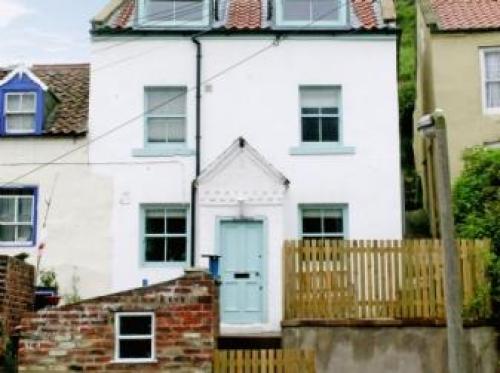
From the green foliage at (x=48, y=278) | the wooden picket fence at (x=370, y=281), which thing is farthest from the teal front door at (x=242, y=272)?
the wooden picket fence at (x=370, y=281)

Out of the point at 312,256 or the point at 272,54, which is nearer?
the point at 312,256

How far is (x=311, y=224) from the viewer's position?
66.1 feet

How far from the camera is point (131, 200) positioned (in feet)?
66.0

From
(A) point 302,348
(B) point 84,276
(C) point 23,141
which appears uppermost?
(C) point 23,141

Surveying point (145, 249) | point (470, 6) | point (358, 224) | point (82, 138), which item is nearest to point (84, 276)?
point (145, 249)

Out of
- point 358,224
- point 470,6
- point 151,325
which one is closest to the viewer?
point 151,325

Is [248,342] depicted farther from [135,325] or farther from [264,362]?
[135,325]

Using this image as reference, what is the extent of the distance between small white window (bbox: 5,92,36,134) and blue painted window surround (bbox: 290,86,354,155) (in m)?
7.08

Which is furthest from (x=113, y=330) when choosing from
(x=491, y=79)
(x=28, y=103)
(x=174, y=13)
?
(x=491, y=79)

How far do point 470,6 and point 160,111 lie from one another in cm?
963

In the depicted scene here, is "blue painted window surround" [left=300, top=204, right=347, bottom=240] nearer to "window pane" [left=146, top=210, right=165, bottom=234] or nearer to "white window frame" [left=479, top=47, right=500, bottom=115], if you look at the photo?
"window pane" [left=146, top=210, right=165, bottom=234]

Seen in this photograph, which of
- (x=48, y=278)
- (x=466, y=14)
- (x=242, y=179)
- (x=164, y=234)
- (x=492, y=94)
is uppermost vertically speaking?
(x=466, y=14)

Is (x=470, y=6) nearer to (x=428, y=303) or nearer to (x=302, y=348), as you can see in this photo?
(x=428, y=303)

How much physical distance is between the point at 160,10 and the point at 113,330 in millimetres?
10777
